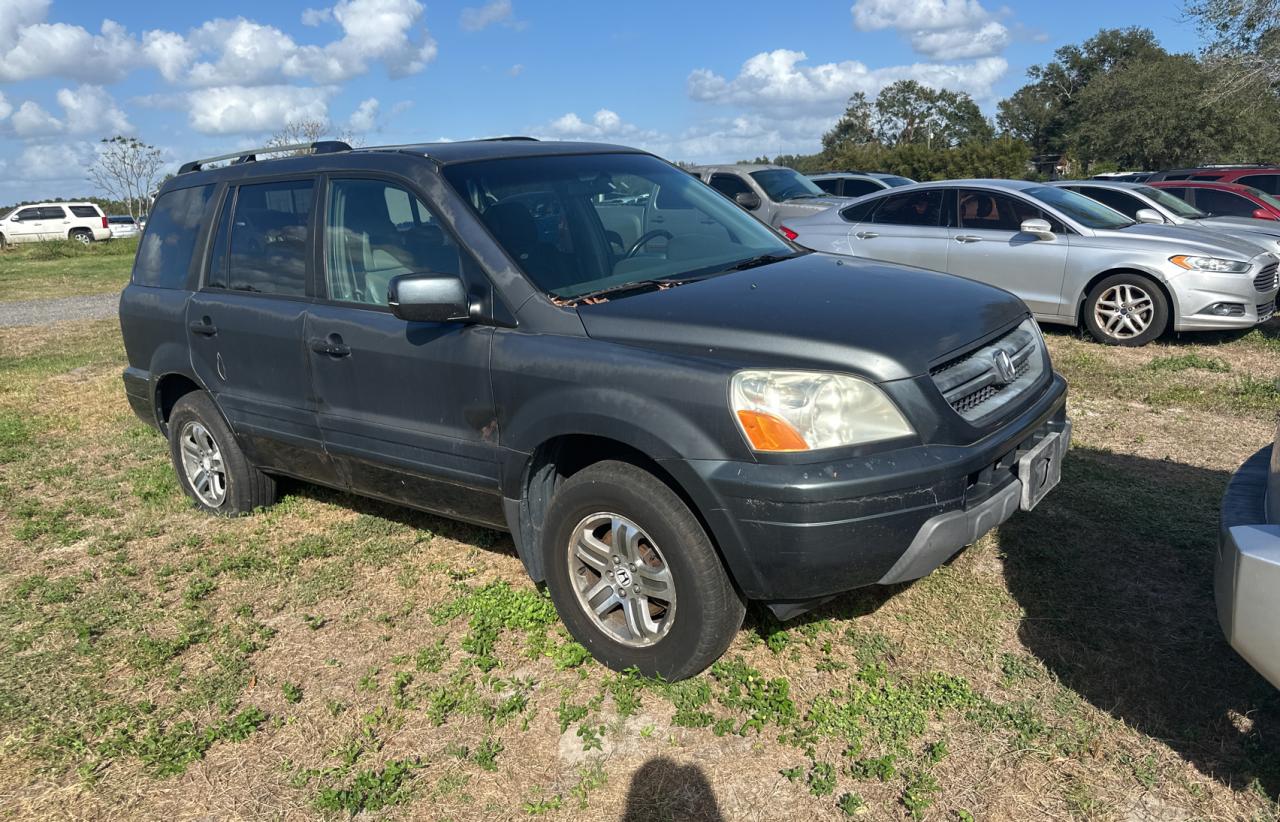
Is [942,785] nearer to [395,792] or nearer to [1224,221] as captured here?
[395,792]

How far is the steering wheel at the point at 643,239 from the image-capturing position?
3.85m

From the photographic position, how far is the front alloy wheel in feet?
10.5

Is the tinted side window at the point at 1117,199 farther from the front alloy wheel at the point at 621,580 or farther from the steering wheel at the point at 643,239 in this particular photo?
the front alloy wheel at the point at 621,580

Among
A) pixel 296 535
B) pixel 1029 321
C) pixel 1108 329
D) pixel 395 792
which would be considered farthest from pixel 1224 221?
pixel 395 792

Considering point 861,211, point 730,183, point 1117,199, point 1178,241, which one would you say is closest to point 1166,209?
point 1117,199

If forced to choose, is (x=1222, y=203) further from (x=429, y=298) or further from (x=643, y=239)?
(x=429, y=298)

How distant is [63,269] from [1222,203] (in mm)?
25593

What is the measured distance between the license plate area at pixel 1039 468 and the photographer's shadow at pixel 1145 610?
1.85 ft

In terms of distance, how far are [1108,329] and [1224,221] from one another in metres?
3.82

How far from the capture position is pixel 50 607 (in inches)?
171

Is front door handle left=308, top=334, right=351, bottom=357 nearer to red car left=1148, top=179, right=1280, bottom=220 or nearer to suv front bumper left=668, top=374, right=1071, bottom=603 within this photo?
suv front bumper left=668, top=374, right=1071, bottom=603

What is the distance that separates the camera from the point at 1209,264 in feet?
27.3

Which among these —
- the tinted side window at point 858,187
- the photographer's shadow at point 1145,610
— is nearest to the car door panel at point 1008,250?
the photographer's shadow at point 1145,610

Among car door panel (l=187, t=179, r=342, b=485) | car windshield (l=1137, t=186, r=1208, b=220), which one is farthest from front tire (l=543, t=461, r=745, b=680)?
car windshield (l=1137, t=186, r=1208, b=220)
